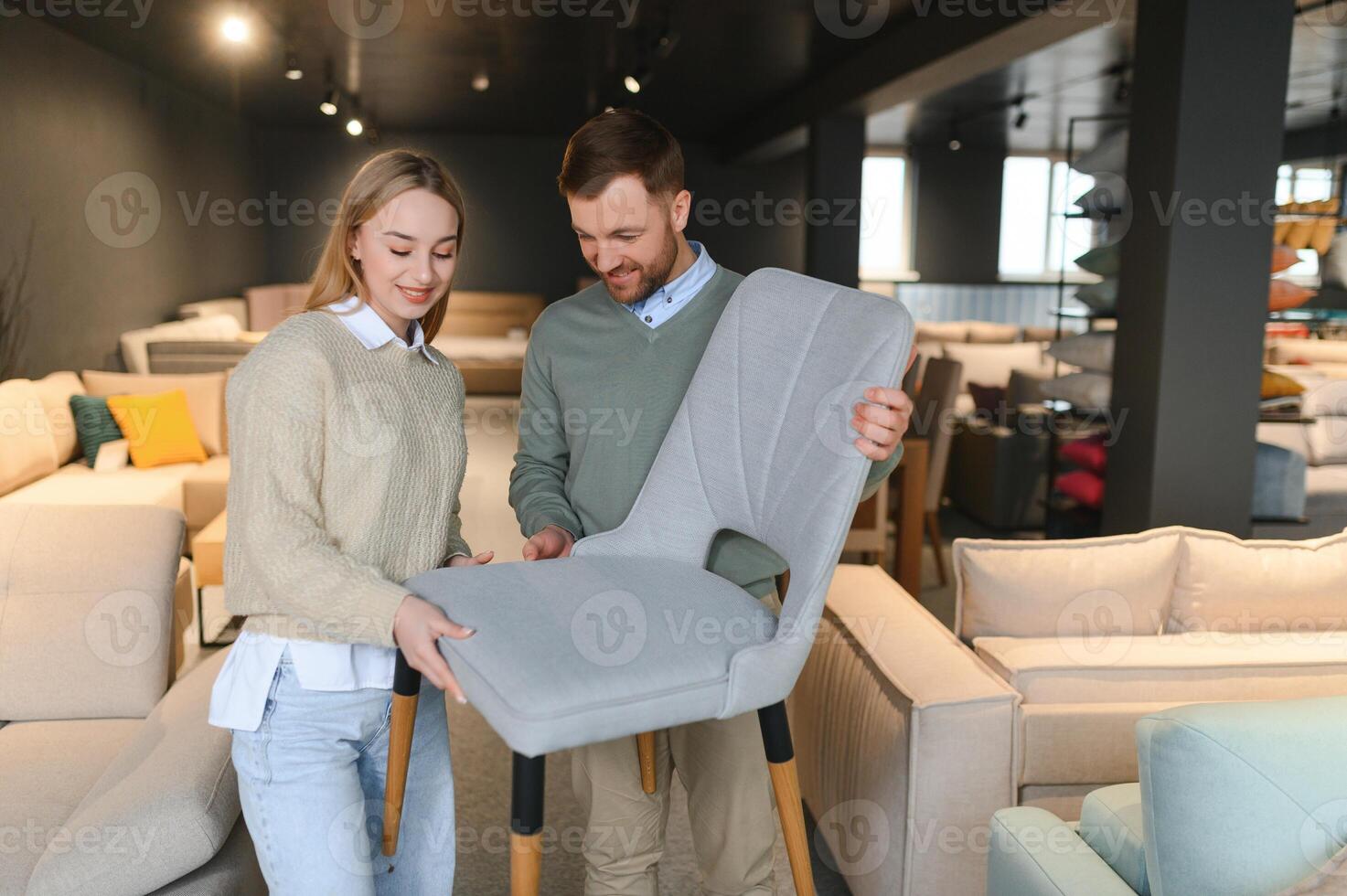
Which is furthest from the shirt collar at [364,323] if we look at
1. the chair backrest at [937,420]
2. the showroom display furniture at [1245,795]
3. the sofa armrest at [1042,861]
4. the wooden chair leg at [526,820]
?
the chair backrest at [937,420]

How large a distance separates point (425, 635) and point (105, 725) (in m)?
1.38

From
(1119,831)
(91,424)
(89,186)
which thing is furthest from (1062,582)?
(89,186)

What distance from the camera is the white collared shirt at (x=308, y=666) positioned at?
126 cm

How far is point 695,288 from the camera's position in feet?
5.47

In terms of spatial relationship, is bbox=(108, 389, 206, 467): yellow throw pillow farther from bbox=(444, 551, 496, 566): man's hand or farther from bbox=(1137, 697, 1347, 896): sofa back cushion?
bbox=(1137, 697, 1347, 896): sofa back cushion

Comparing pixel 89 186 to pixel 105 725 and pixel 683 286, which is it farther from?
pixel 683 286

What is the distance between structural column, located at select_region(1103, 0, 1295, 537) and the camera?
3.12 m

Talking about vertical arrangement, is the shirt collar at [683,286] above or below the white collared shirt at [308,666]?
above

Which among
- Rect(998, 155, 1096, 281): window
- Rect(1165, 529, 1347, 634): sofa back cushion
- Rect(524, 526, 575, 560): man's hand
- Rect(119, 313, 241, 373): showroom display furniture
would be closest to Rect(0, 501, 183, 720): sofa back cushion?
Rect(524, 526, 575, 560): man's hand

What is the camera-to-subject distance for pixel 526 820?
1026 millimetres

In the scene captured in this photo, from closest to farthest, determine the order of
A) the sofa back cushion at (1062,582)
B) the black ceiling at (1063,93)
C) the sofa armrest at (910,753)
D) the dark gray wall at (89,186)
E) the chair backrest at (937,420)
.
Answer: the sofa armrest at (910,753), the sofa back cushion at (1062,582), the chair backrest at (937,420), the dark gray wall at (89,186), the black ceiling at (1063,93)

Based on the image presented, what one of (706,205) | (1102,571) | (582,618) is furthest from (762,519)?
(706,205)

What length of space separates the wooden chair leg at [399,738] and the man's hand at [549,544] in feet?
0.87

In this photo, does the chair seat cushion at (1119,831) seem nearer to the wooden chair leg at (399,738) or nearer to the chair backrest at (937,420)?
the wooden chair leg at (399,738)
